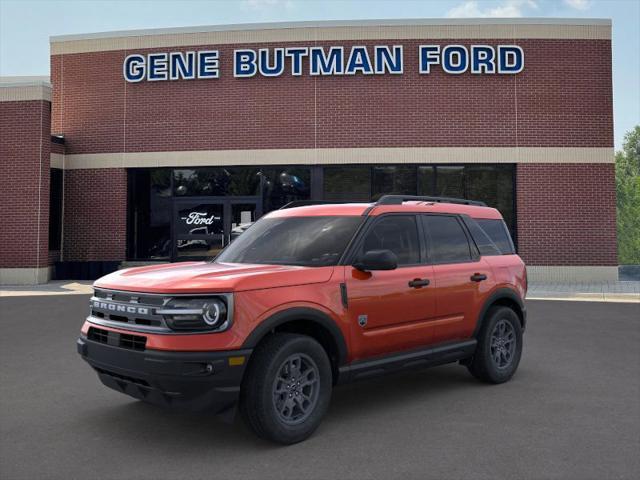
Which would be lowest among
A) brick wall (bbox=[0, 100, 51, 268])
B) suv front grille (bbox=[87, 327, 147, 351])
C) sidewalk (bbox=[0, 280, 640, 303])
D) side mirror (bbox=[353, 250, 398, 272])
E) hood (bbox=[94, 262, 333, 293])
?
sidewalk (bbox=[0, 280, 640, 303])

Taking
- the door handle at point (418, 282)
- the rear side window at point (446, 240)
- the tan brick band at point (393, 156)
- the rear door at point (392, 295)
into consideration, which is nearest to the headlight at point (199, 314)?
the rear door at point (392, 295)

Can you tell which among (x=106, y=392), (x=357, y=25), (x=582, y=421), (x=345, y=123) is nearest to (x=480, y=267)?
(x=582, y=421)

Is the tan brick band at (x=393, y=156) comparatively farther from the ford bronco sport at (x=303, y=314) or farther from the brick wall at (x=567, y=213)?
the ford bronco sport at (x=303, y=314)

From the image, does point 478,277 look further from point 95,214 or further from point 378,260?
point 95,214

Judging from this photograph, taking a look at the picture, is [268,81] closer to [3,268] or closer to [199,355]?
[3,268]

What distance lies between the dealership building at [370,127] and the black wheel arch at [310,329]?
583 inches

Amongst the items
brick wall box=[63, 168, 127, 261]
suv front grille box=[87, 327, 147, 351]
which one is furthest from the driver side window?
brick wall box=[63, 168, 127, 261]

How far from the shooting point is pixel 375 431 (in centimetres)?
491

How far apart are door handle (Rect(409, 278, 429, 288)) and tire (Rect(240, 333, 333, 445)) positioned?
3.98ft

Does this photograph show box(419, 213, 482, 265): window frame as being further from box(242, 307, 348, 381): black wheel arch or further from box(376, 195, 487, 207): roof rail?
box(242, 307, 348, 381): black wheel arch

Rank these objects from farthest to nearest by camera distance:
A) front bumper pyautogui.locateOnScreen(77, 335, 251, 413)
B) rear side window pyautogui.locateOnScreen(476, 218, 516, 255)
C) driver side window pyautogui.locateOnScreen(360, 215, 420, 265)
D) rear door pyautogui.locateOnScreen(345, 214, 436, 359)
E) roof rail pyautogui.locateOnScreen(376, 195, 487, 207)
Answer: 1. rear side window pyautogui.locateOnScreen(476, 218, 516, 255)
2. roof rail pyautogui.locateOnScreen(376, 195, 487, 207)
3. driver side window pyautogui.locateOnScreen(360, 215, 420, 265)
4. rear door pyautogui.locateOnScreen(345, 214, 436, 359)
5. front bumper pyautogui.locateOnScreen(77, 335, 251, 413)

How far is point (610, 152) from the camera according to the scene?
19422 mm

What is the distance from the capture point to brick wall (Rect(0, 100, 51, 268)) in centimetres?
1936

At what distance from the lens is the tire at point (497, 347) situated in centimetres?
645
